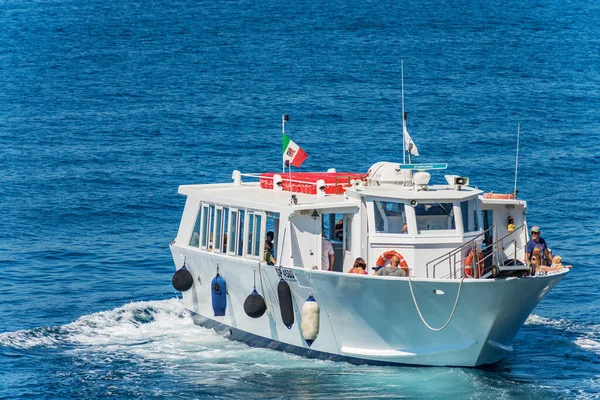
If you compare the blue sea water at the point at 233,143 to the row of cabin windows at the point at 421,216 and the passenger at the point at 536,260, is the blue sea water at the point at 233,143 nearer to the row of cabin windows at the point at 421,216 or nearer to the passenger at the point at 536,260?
the passenger at the point at 536,260

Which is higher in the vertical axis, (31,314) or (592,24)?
(592,24)

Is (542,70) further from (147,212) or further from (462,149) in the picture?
(147,212)

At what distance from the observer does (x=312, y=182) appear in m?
32.5

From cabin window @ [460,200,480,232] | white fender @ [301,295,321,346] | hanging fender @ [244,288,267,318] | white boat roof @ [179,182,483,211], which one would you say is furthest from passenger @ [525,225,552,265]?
hanging fender @ [244,288,267,318]

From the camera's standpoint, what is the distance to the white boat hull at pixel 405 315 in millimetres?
28109

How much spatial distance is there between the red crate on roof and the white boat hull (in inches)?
111

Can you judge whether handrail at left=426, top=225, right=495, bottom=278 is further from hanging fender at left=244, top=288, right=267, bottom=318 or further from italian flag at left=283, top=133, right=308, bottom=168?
italian flag at left=283, top=133, right=308, bottom=168

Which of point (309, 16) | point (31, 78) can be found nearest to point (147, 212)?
point (31, 78)

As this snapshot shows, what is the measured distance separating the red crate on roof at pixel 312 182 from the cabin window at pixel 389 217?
191 centimetres

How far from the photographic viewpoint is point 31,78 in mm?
77562

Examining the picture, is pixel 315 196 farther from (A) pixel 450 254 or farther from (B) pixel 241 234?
(A) pixel 450 254

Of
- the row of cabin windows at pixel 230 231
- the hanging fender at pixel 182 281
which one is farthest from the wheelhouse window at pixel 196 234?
the hanging fender at pixel 182 281

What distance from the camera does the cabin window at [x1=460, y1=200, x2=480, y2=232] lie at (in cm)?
2991

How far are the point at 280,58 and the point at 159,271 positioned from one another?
42400 mm
